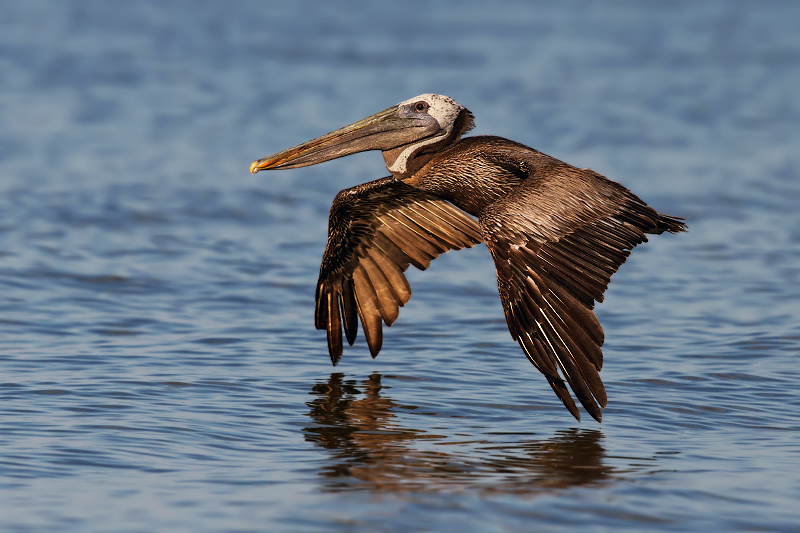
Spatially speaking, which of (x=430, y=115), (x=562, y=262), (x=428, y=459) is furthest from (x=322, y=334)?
(x=562, y=262)

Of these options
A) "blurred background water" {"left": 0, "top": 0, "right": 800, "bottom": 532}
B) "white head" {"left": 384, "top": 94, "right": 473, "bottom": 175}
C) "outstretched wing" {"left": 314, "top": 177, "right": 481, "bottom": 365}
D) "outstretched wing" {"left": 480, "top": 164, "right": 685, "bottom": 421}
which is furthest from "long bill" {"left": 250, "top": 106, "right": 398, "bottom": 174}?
"outstretched wing" {"left": 480, "top": 164, "right": 685, "bottom": 421}

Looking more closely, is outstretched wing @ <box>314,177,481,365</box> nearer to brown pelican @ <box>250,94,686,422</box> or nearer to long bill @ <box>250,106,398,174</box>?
brown pelican @ <box>250,94,686,422</box>

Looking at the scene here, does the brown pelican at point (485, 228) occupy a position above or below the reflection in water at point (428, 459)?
above

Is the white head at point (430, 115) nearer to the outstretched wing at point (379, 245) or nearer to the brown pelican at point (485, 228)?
the brown pelican at point (485, 228)

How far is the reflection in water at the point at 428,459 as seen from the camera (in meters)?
5.16

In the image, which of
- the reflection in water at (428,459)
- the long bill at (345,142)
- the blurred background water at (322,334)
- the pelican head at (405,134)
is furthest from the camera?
the pelican head at (405,134)

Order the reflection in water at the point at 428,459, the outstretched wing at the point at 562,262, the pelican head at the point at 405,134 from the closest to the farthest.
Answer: the reflection in water at the point at 428,459 < the outstretched wing at the point at 562,262 < the pelican head at the point at 405,134

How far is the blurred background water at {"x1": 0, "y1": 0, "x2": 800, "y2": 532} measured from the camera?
504 cm

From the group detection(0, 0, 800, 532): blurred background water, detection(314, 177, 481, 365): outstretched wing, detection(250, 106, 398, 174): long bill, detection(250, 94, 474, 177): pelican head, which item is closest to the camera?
detection(0, 0, 800, 532): blurred background water

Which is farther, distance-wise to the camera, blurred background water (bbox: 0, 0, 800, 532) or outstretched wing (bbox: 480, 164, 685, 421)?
outstretched wing (bbox: 480, 164, 685, 421)

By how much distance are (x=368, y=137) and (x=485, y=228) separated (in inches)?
70.4

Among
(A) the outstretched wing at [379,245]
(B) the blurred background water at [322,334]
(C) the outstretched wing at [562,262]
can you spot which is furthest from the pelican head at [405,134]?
(B) the blurred background water at [322,334]

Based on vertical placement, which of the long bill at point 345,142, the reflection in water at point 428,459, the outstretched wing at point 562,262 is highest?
the long bill at point 345,142

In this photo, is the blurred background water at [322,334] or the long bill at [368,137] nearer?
the blurred background water at [322,334]
